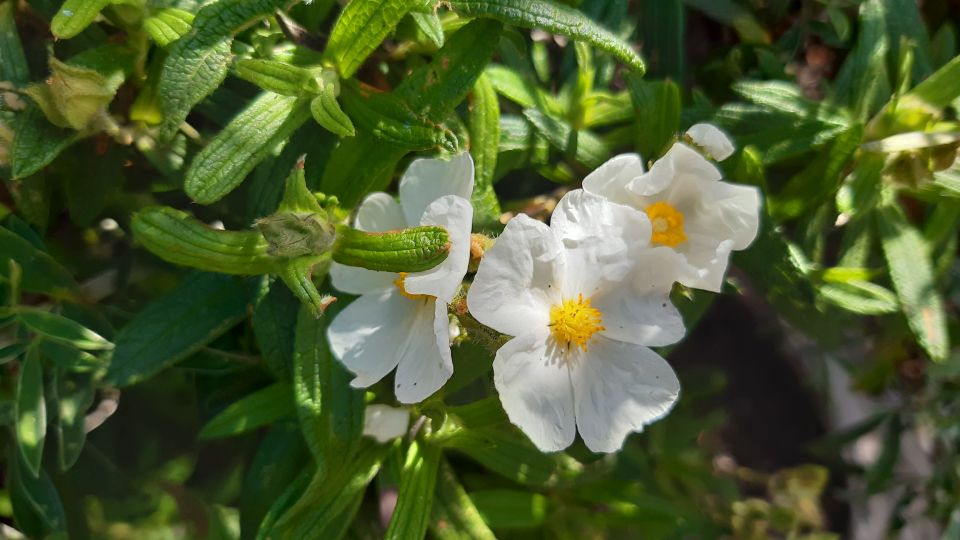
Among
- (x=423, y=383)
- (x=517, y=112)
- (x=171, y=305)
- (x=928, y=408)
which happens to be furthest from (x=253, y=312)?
(x=928, y=408)

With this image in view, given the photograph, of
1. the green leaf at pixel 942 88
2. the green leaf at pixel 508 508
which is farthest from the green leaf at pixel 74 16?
the green leaf at pixel 942 88

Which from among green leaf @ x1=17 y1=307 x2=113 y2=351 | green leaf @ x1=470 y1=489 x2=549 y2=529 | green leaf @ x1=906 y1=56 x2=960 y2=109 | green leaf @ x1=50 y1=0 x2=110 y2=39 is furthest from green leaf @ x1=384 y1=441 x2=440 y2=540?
green leaf @ x1=906 y1=56 x2=960 y2=109

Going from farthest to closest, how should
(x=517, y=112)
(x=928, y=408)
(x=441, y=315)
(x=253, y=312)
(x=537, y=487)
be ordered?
(x=928, y=408)
(x=537, y=487)
(x=517, y=112)
(x=253, y=312)
(x=441, y=315)

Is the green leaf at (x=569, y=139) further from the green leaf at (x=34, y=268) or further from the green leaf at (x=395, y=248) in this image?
the green leaf at (x=34, y=268)

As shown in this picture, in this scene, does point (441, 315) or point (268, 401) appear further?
point (268, 401)

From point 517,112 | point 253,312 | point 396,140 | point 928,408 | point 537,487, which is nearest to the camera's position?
point 396,140

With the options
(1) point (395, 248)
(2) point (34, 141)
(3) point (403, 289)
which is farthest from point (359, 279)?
(2) point (34, 141)

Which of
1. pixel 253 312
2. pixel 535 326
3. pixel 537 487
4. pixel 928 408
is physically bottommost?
pixel 928 408

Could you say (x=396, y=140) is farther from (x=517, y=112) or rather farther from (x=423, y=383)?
(x=517, y=112)

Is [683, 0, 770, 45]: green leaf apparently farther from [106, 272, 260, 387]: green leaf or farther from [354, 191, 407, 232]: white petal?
[106, 272, 260, 387]: green leaf
